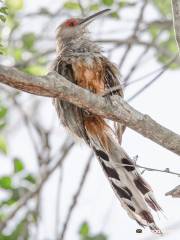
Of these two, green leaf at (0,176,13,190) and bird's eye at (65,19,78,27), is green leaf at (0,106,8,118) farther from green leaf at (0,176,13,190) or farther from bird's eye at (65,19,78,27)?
bird's eye at (65,19,78,27)

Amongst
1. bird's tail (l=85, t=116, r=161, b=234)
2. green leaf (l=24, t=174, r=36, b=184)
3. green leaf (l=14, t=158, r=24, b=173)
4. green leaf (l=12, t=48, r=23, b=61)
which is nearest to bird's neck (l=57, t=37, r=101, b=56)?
bird's tail (l=85, t=116, r=161, b=234)

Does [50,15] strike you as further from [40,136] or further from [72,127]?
[72,127]

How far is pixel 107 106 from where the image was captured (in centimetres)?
468

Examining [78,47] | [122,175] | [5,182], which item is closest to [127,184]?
[122,175]

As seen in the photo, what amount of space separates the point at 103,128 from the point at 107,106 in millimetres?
1242

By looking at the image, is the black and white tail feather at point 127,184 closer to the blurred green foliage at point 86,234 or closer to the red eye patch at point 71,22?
the blurred green foliage at point 86,234

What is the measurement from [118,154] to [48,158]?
5.58 feet

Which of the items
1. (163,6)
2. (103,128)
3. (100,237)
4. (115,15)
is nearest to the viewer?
(103,128)

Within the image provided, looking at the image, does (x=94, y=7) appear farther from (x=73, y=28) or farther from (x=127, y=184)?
(x=127, y=184)

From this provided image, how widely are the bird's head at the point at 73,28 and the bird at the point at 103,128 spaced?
495 mm

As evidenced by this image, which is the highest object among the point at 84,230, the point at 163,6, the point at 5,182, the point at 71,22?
the point at 163,6

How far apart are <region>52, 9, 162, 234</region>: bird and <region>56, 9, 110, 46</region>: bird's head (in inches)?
19.5

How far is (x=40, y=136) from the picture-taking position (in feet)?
26.2

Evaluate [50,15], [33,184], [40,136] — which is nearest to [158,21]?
[50,15]
